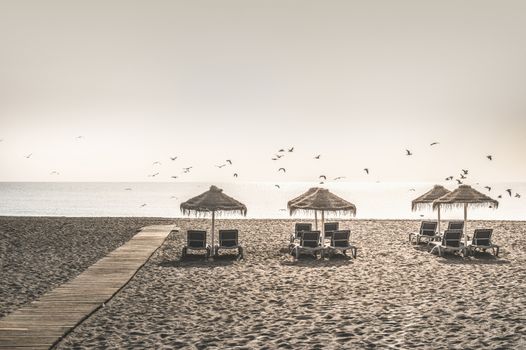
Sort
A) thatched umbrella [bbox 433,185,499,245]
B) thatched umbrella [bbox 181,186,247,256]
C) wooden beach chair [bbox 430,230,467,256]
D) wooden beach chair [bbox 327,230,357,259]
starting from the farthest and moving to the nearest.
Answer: thatched umbrella [bbox 433,185,499,245]
wooden beach chair [bbox 430,230,467,256]
wooden beach chair [bbox 327,230,357,259]
thatched umbrella [bbox 181,186,247,256]

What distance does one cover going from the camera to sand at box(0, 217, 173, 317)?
35.4 feet

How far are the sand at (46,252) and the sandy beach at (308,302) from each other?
11 centimetres

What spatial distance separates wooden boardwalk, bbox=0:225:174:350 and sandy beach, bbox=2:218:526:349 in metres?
0.25

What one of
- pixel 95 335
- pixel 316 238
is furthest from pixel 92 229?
pixel 95 335

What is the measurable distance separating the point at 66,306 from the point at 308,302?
461cm

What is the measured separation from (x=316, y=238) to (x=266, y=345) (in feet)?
28.5

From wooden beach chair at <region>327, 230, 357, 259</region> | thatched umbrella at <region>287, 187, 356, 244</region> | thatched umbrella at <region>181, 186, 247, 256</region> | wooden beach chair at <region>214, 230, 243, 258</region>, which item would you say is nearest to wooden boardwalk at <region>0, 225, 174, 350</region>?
thatched umbrella at <region>181, 186, 247, 256</region>

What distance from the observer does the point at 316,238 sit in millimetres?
15641

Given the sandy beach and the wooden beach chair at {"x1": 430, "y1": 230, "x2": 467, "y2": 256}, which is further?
the wooden beach chair at {"x1": 430, "y1": 230, "x2": 467, "y2": 256}

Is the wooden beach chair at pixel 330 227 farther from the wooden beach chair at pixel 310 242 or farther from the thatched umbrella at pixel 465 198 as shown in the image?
the thatched umbrella at pixel 465 198

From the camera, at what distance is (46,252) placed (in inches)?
648

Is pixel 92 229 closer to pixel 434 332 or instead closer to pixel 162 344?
pixel 162 344

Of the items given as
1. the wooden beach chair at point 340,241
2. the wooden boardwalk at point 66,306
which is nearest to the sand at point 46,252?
the wooden boardwalk at point 66,306

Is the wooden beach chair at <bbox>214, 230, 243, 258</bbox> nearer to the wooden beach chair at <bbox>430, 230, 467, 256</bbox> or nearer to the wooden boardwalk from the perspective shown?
the wooden boardwalk
